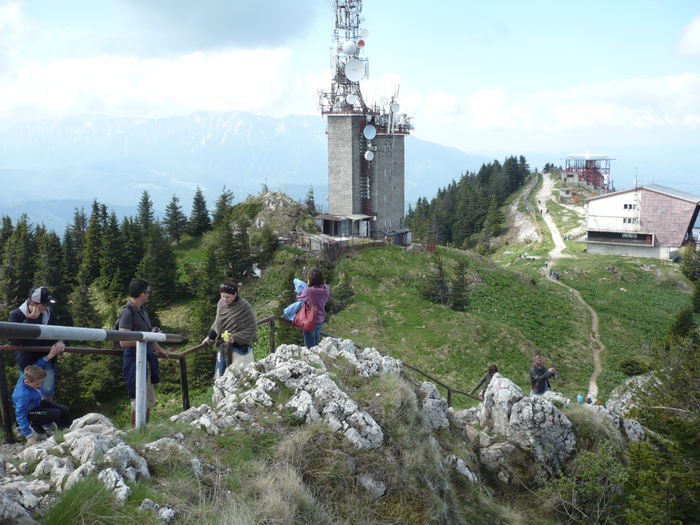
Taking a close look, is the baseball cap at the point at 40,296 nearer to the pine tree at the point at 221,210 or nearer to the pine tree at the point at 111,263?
the pine tree at the point at 111,263

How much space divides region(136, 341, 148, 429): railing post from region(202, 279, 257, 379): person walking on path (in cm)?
277

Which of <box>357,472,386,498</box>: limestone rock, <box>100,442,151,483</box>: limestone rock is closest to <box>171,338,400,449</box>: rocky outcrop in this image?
<box>357,472,386,498</box>: limestone rock

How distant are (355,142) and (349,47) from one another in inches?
356

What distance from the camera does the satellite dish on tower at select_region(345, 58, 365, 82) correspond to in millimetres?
47781

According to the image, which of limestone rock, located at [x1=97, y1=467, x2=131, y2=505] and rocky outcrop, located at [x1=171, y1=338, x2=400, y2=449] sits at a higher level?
limestone rock, located at [x1=97, y1=467, x2=131, y2=505]

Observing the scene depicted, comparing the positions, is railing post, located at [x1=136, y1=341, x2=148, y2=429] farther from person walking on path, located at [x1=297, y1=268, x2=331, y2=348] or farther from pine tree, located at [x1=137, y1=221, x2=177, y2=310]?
pine tree, located at [x1=137, y1=221, x2=177, y2=310]

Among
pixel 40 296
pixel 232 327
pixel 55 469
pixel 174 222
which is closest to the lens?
pixel 55 469

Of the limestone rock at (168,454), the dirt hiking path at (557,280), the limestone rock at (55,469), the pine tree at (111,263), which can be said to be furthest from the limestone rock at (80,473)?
the pine tree at (111,263)

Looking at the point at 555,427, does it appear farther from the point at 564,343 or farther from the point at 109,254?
the point at 109,254

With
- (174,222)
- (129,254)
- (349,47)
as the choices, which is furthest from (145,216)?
(349,47)

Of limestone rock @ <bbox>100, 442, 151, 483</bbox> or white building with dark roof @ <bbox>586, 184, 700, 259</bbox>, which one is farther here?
white building with dark roof @ <bbox>586, 184, 700, 259</bbox>

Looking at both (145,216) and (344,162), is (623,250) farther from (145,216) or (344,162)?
(145,216)

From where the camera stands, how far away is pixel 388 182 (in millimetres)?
52031

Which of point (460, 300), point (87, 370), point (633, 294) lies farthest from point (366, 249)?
point (633, 294)
